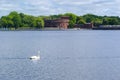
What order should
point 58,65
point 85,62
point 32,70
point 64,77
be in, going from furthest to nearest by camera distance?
point 85,62 < point 58,65 < point 32,70 < point 64,77

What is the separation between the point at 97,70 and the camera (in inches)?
1350

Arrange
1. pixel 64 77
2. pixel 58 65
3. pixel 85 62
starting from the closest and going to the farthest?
pixel 64 77
pixel 58 65
pixel 85 62

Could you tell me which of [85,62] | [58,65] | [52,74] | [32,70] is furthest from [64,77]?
[85,62]

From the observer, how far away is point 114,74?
32031 mm

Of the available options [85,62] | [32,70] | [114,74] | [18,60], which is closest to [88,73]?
[114,74]

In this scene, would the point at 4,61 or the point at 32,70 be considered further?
the point at 4,61

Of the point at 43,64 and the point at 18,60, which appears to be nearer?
the point at 43,64

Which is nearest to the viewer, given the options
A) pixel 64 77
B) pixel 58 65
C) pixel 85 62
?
pixel 64 77

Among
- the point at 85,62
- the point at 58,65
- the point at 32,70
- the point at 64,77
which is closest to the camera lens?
the point at 64,77

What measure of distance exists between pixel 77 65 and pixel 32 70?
17.1ft

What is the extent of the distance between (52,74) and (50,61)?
Result: 831cm

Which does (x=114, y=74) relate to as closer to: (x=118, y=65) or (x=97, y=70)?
(x=97, y=70)

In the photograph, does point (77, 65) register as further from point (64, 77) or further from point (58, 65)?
point (64, 77)

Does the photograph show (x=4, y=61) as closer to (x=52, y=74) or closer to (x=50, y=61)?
(x=50, y=61)
